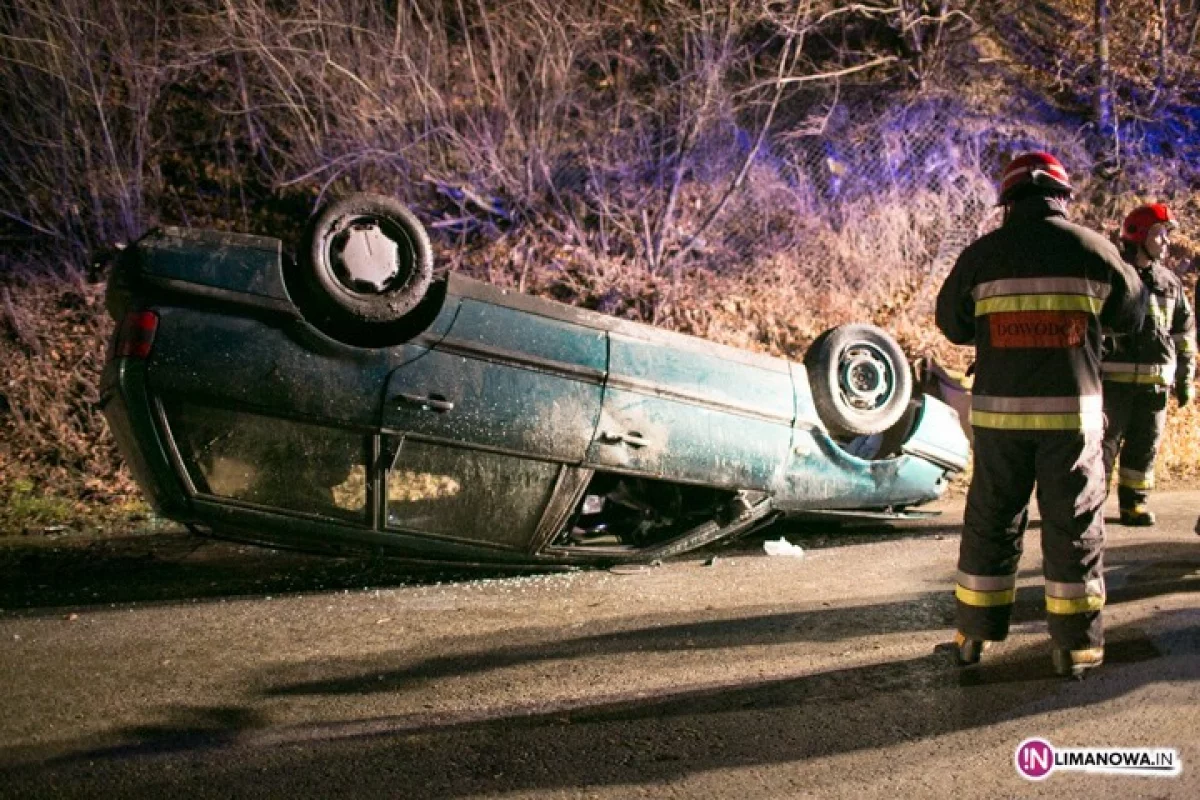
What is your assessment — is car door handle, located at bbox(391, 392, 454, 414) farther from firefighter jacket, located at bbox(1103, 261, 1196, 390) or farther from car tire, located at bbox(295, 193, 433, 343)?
firefighter jacket, located at bbox(1103, 261, 1196, 390)

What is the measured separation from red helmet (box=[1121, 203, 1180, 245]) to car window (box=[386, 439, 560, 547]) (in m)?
3.72

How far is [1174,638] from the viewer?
3422 millimetres

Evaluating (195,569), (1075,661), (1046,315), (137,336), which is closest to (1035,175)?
(1046,315)

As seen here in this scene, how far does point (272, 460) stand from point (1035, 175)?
9.98ft

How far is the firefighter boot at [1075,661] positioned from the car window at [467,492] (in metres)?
2.04

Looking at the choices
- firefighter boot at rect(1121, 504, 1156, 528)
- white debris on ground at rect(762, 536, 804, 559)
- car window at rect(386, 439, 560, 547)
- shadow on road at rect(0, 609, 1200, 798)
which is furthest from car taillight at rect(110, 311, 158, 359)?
firefighter boot at rect(1121, 504, 1156, 528)

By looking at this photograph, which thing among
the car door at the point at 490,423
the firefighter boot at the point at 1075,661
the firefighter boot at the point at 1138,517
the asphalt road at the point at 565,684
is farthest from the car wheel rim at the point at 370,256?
the firefighter boot at the point at 1138,517

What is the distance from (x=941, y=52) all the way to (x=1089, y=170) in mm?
2307

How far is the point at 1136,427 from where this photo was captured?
17.7 feet

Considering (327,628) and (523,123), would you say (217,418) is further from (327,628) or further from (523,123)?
(523,123)

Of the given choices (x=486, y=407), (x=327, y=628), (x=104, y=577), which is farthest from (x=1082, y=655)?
(x=104, y=577)

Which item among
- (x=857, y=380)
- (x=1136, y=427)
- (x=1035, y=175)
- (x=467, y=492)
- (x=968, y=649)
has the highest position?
(x=1035, y=175)

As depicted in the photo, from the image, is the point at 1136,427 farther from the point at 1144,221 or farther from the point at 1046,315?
the point at 1046,315

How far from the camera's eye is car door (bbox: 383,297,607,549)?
3.70m
